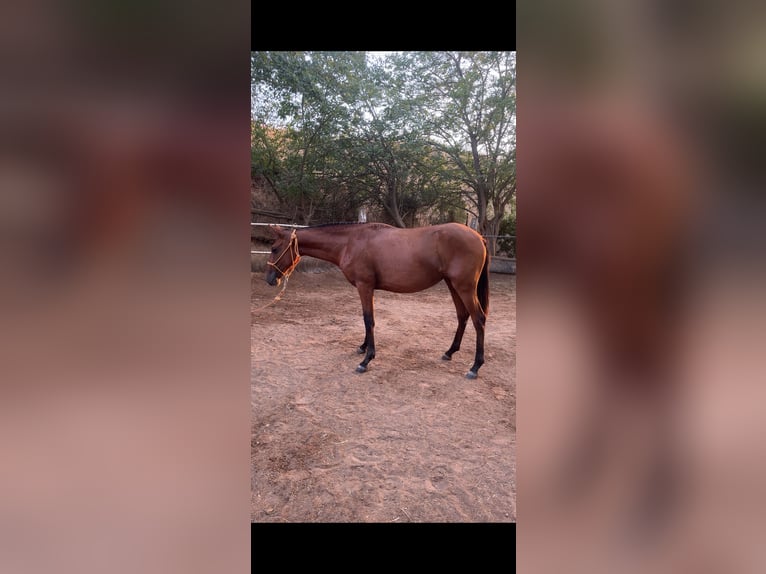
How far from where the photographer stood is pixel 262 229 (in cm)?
845

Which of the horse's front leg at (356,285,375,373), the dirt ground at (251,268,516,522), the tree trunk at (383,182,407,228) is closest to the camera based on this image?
the dirt ground at (251,268,516,522)

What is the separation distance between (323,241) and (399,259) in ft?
2.99

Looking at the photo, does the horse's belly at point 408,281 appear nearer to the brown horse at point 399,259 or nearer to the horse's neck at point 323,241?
the brown horse at point 399,259

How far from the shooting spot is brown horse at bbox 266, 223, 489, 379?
3574 mm
